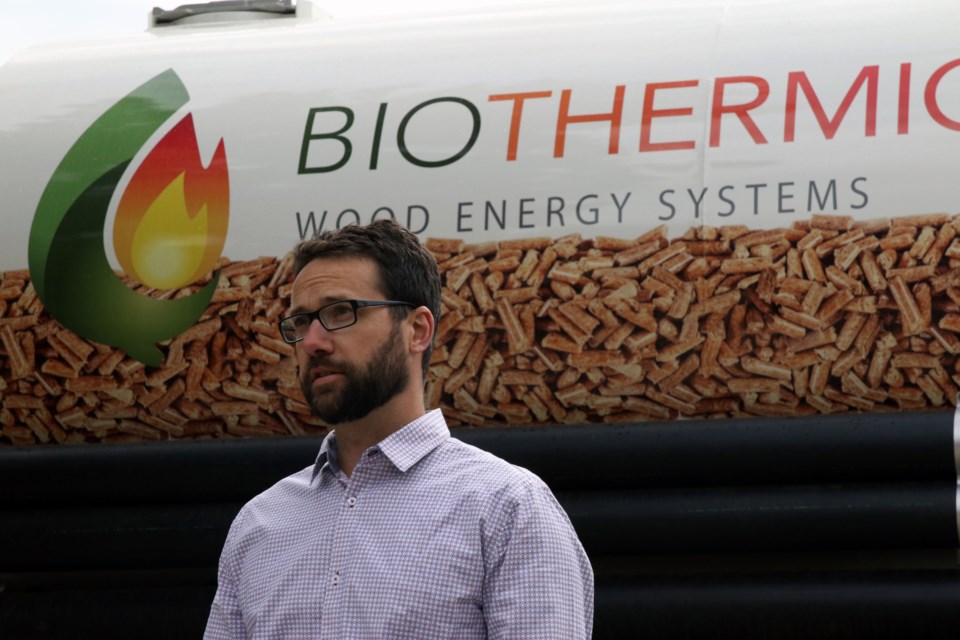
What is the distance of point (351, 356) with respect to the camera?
1643 millimetres

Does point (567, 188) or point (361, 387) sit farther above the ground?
point (567, 188)

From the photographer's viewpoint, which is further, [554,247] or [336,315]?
[554,247]

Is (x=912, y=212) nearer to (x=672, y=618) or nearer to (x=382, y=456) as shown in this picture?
(x=672, y=618)

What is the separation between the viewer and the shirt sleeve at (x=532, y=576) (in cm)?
147

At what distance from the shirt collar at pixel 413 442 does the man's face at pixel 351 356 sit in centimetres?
4

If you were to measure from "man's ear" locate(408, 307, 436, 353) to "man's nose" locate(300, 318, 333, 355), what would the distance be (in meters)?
0.10

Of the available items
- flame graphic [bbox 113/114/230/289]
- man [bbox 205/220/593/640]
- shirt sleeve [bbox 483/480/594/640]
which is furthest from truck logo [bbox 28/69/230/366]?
shirt sleeve [bbox 483/480/594/640]

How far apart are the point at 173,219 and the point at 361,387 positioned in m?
1.66

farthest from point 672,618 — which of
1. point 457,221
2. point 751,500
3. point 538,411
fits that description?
point 457,221

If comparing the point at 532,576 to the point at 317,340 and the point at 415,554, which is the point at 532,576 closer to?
the point at 415,554

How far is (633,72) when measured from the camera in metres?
3.03

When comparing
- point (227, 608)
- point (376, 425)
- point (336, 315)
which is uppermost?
point (336, 315)

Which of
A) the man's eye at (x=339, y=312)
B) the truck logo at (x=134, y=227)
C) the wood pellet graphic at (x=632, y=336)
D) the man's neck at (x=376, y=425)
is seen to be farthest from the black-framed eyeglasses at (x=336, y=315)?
the truck logo at (x=134, y=227)

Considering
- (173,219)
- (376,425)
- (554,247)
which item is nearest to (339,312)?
(376,425)
